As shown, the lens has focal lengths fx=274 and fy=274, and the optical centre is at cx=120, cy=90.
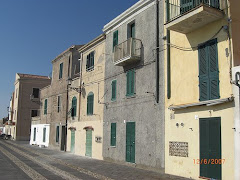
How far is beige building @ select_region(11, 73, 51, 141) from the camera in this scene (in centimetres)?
4803

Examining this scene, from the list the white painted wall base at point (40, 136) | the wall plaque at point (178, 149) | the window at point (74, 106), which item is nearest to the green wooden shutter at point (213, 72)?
the wall plaque at point (178, 149)

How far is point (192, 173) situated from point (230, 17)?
6.32 meters

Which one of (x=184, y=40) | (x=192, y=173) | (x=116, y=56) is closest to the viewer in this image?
(x=192, y=173)

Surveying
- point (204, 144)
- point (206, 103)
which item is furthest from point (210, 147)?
point (206, 103)

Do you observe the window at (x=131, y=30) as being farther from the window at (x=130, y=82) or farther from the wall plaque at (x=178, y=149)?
the wall plaque at (x=178, y=149)

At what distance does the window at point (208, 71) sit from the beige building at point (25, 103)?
40.6 m

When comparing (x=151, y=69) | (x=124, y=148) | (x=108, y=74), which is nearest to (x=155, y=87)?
(x=151, y=69)

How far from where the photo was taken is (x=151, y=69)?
14.5 metres

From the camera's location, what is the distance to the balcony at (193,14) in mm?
10391

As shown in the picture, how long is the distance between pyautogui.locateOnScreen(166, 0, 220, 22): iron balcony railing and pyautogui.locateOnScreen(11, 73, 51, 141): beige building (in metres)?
38.6

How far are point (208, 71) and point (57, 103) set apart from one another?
66.4 feet

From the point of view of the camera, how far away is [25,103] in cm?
4891

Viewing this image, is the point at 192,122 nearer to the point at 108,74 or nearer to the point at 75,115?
the point at 108,74

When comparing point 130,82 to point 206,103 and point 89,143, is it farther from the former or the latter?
point 89,143
